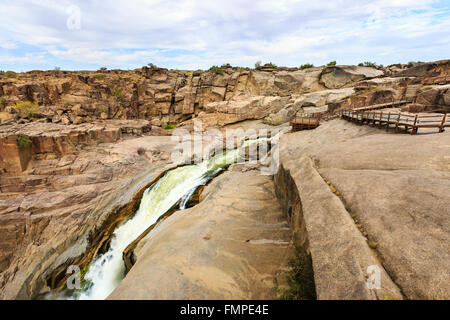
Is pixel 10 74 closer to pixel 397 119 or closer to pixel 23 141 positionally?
pixel 23 141

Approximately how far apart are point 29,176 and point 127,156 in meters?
7.90

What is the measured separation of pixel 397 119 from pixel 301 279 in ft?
37.2

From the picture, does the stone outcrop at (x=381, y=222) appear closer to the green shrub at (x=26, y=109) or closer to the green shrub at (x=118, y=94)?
the green shrub at (x=26, y=109)

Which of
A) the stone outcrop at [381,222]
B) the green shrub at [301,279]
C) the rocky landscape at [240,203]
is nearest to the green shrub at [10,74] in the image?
the rocky landscape at [240,203]

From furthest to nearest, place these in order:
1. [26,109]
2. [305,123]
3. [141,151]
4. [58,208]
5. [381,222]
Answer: [26,109] < [141,151] < [305,123] < [58,208] < [381,222]

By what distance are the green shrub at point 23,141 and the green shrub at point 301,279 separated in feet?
78.4

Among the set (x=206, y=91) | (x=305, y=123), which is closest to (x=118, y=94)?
(x=206, y=91)

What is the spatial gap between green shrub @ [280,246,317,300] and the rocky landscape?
29cm

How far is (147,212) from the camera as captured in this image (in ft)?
42.8

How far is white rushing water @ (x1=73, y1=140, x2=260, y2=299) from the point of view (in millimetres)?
9297

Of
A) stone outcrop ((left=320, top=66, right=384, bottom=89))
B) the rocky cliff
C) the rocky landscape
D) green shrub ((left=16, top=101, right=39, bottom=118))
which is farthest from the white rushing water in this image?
stone outcrop ((left=320, top=66, right=384, bottom=89))

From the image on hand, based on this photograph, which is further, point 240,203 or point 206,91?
point 206,91

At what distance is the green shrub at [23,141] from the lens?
59.3 feet

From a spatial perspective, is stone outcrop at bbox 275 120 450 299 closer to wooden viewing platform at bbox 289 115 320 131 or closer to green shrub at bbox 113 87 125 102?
wooden viewing platform at bbox 289 115 320 131
